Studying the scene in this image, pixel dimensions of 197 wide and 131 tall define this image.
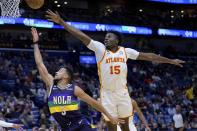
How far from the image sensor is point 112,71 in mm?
6426

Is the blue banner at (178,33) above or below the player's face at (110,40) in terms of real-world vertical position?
below

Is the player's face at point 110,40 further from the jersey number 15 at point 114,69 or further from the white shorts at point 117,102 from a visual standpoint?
the white shorts at point 117,102

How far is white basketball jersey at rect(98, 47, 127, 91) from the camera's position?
21.1 ft

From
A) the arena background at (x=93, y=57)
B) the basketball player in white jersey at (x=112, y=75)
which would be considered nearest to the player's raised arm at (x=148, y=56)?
the basketball player in white jersey at (x=112, y=75)

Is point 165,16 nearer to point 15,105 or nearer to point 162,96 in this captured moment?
point 162,96

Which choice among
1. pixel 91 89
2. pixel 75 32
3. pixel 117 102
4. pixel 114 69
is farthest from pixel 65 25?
pixel 91 89

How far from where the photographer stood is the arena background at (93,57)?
17391 millimetres

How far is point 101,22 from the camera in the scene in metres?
24.0

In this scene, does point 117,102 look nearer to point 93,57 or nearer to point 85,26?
point 85,26

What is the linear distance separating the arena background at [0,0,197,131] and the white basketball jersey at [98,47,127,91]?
8780 millimetres

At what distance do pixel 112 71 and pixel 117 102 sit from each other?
0.45 metres

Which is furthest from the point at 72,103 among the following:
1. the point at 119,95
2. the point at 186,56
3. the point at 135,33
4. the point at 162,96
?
the point at 186,56

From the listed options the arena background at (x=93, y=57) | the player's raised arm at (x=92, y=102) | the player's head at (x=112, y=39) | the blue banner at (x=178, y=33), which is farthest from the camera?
the blue banner at (x=178, y=33)

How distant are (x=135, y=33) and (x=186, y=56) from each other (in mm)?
5280
